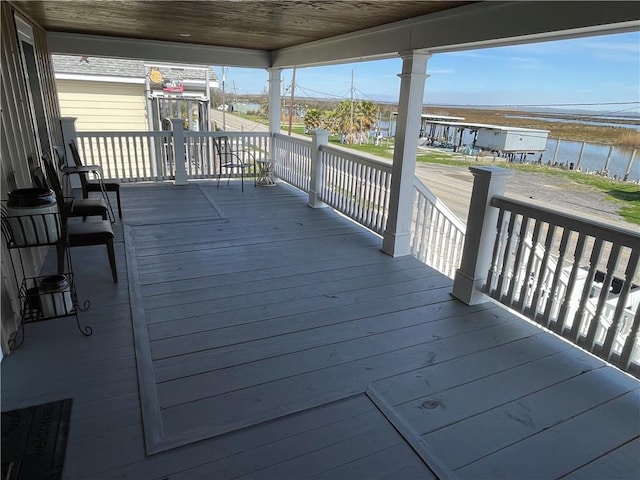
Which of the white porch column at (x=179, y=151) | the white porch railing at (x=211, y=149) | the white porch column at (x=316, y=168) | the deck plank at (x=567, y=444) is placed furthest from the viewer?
the white porch railing at (x=211, y=149)

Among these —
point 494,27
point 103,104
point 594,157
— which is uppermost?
point 494,27

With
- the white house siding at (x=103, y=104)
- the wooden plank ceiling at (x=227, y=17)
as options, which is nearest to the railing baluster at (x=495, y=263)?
the wooden plank ceiling at (x=227, y=17)

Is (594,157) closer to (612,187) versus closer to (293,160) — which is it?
(612,187)

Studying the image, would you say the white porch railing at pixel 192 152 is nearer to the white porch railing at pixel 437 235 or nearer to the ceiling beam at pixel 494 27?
the ceiling beam at pixel 494 27

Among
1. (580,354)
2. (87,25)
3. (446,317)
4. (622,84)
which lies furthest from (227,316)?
(622,84)

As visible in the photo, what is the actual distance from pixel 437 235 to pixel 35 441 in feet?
13.1

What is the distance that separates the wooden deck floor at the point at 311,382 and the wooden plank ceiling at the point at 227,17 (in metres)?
2.13

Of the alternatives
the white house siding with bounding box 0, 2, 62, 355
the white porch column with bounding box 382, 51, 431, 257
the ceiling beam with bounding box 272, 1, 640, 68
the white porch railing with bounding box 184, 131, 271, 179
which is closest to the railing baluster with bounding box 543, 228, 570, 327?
the ceiling beam with bounding box 272, 1, 640, 68

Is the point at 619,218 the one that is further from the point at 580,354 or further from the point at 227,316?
the point at 227,316

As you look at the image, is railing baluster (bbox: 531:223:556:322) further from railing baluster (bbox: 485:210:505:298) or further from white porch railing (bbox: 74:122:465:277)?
white porch railing (bbox: 74:122:465:277)

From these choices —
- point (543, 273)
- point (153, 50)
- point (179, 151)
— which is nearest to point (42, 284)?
point (543, 273)

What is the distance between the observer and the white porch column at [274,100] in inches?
257

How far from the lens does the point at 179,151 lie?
6410mm

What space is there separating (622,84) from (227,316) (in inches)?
281
